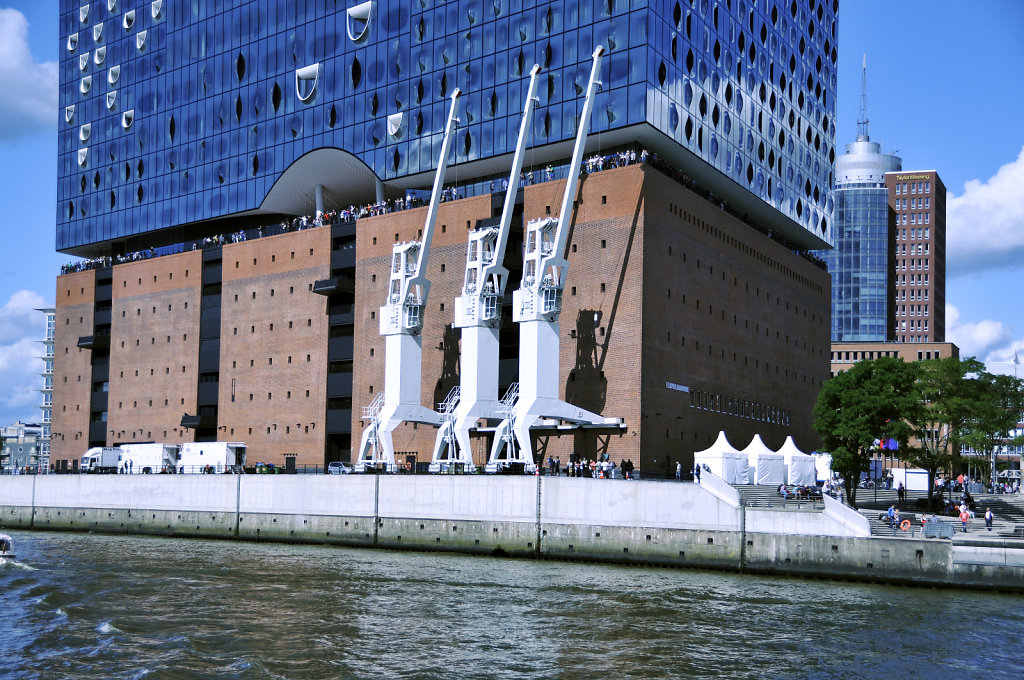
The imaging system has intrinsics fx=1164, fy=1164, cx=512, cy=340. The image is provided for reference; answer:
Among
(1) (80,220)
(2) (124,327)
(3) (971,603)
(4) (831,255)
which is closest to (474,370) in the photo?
(3) (971,603)

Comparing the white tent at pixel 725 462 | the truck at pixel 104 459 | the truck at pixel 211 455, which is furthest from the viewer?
the truck at pixel 104 459

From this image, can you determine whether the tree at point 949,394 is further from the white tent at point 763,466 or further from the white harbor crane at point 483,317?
the white harbor crane at point 483,317

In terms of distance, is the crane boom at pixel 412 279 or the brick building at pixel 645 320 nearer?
the brick building at pixel 645 320

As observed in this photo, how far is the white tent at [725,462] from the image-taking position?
60.5 meters

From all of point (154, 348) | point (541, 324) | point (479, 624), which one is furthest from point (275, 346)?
point (479, 624)

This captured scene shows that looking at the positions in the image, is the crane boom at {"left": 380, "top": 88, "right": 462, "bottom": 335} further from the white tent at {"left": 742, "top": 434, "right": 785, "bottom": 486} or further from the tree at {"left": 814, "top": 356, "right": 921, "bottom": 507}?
the tree at {"left": 814, "top": 356, "right": 921, "bottom": 507}

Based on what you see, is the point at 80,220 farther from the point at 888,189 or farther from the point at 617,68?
the point at 888,189

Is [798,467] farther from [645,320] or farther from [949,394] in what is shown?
[645,320]

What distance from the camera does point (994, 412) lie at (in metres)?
65.1

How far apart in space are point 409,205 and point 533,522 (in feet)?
96.7

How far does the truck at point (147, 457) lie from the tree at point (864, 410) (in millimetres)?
44334

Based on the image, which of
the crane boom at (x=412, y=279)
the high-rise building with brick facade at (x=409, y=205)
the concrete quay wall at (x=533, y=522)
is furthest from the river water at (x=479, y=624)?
the high-rise building with brick facade at (x=409, y=205)

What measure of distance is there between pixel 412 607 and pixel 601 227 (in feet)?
111

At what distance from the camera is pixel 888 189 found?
621 ft
